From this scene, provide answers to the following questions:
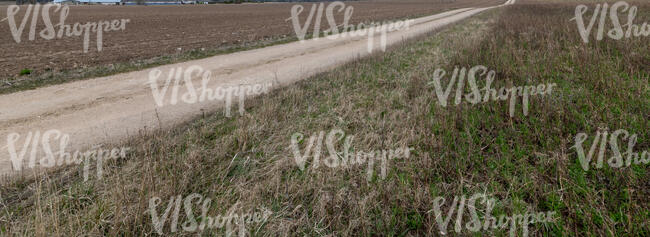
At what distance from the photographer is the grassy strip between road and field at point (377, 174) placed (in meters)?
3.23

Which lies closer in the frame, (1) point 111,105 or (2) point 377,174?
(2) point 377,174

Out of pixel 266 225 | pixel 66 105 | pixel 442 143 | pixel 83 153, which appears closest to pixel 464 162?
pixel 442 143

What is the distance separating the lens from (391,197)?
366 centimetres

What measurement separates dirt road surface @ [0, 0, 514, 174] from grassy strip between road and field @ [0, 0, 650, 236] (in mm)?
921

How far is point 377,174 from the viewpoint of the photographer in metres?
4.34

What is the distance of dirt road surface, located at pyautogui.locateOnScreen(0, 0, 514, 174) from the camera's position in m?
5.92

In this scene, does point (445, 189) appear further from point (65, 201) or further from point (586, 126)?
point (65, 201)

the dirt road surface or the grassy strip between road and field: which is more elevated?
the dirt road surface

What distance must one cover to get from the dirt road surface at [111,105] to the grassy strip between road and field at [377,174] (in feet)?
3.02

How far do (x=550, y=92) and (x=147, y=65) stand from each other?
1321 cm

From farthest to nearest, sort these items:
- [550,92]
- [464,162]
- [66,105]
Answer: [66,105], [550,92], [464,162]

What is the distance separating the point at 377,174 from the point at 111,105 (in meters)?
6.87

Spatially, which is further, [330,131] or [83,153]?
[330,131]

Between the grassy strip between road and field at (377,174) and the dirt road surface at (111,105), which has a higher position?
the dirt road surface at (111,105)
